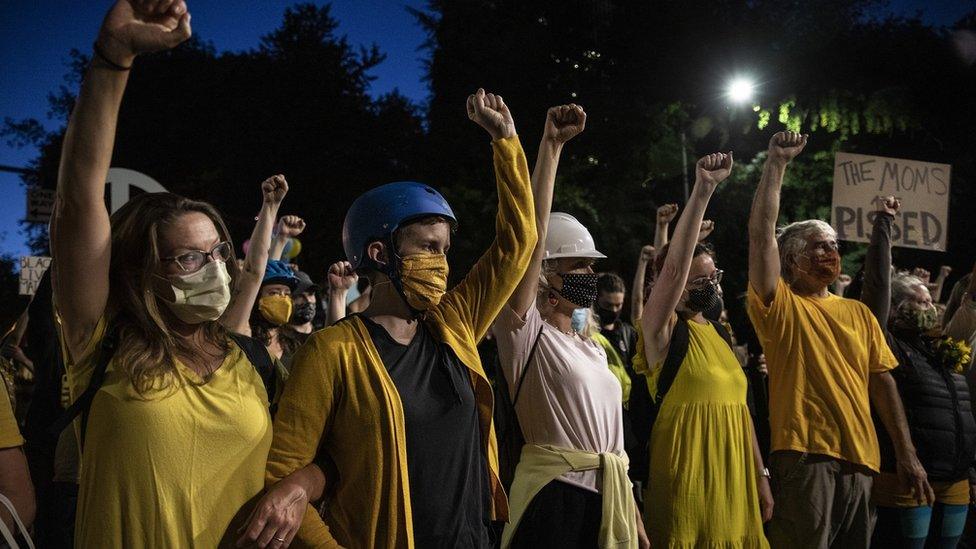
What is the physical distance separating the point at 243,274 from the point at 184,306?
1.52 metres

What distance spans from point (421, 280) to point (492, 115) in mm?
666

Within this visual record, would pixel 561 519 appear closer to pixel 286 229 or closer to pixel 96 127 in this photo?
pixel 96 127

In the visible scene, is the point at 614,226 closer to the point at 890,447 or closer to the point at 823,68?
the point at 823,68

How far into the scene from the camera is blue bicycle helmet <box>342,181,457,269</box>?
285cm

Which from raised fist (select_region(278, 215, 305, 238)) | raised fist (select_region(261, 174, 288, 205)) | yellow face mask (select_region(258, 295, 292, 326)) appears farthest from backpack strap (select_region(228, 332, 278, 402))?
raised fist (select_region(278, 215, 305, 238))

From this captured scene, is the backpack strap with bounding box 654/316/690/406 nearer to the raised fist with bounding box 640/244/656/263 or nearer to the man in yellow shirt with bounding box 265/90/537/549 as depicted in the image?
the man in yellow shirt with bounding box 265/90/537/549

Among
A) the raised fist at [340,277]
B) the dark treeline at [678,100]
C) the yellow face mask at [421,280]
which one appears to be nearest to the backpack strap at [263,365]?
the yellow face mask at [421,280]

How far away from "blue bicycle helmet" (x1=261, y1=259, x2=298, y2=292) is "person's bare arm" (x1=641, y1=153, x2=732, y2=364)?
2.38m

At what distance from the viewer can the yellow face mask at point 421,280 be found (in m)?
2.81

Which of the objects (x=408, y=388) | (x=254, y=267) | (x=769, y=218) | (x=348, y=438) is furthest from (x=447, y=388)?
(x=769, y=218)

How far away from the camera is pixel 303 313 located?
6.09 meters

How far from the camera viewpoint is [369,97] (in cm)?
2767

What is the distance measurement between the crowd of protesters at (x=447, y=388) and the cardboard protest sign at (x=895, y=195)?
151cm

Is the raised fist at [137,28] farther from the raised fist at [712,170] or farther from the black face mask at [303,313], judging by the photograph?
the black face mask at [303,313]
